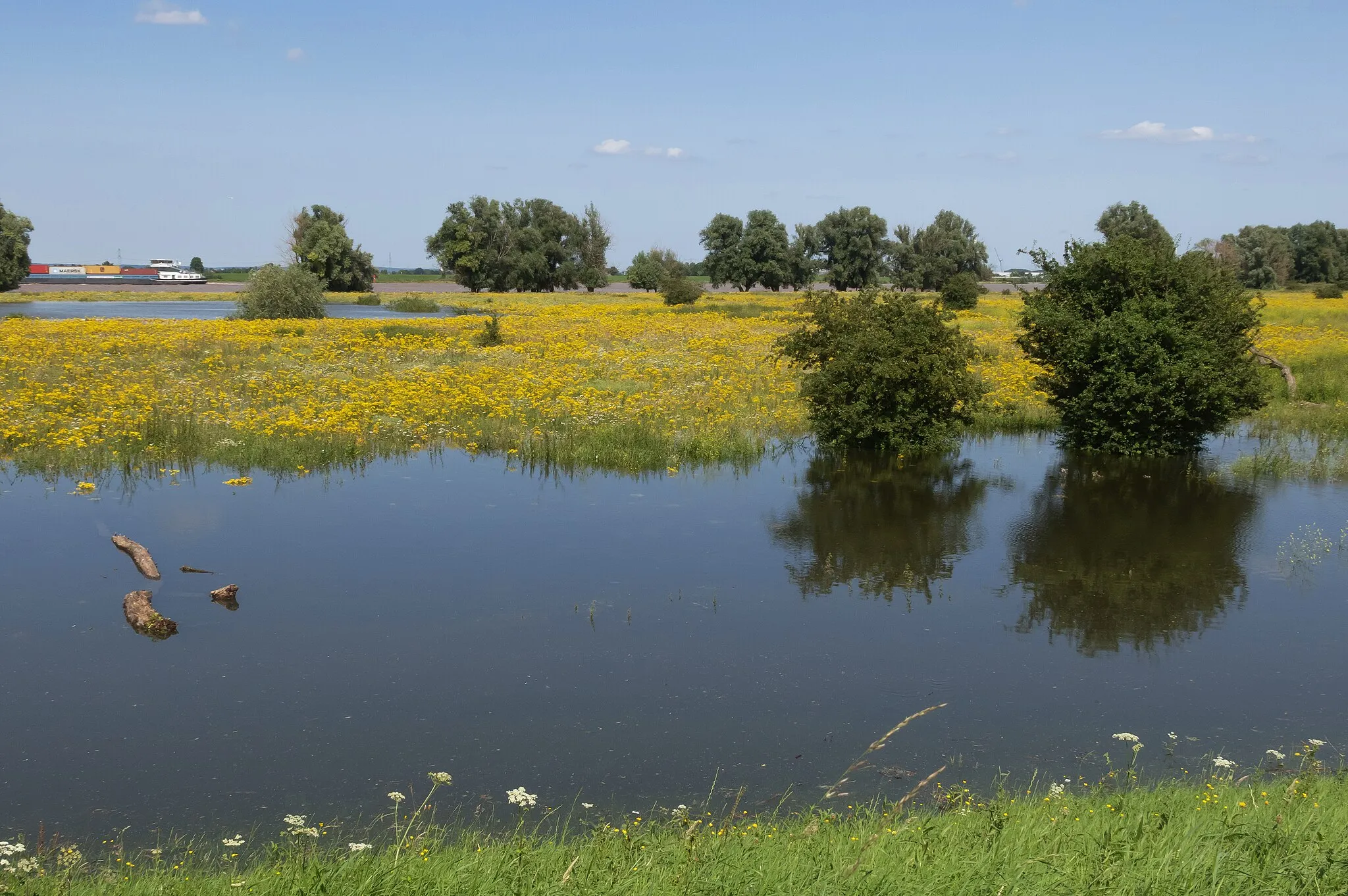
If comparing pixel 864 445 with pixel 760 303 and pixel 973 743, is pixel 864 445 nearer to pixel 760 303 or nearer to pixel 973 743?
pixel 973 743

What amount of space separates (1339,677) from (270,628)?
10182 millimetres

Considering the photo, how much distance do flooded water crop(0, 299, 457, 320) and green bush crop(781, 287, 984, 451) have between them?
37.7 m

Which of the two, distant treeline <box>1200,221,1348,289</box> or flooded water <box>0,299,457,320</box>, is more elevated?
distant treeline <box>1200,221,1348,289</box>

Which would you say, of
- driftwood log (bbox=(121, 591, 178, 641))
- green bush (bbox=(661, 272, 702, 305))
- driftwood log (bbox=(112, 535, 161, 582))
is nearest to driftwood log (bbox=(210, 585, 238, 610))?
driftwood log (bbox=(121, 591, 178, 641))

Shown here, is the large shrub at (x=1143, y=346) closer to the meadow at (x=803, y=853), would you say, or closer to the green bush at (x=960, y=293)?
the meadow at (x=803, y=853)

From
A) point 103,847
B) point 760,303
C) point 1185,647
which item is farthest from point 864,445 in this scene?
point 760,303

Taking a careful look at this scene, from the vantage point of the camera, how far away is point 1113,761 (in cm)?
852

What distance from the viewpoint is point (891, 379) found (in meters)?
20.2

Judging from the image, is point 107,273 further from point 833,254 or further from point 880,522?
point 880,522

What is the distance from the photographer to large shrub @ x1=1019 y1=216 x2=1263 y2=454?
2033 centimetres

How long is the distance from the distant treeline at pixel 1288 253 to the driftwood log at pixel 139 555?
87091mm

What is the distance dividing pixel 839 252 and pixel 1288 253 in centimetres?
4162

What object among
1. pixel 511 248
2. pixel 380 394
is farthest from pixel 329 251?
pixel 380 394

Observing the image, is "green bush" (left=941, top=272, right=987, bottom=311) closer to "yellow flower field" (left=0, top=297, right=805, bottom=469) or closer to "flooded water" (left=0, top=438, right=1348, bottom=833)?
"yellow flower field" (left=0, top=297, right=805, bottom=469)
